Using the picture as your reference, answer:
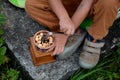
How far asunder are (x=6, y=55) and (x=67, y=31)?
56cm

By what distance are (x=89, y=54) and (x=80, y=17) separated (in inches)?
11.2

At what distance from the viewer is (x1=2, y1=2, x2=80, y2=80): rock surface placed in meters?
2.15

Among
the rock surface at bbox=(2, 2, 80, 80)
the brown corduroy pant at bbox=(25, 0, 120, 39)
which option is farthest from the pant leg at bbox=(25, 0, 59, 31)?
Answer: the rock surface at bbox=(2, 2, 80, 80)

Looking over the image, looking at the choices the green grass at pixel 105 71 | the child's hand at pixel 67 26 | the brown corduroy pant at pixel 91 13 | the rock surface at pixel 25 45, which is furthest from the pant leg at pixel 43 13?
the green grass at pixel 105 71

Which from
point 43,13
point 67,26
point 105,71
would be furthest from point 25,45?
point 105,71

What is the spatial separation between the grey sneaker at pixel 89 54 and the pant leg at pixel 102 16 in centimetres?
11

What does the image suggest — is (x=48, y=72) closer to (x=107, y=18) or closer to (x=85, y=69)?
(x=85, y=69)

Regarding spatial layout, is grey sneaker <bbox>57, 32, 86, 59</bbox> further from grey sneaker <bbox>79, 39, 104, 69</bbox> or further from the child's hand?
the child's hand

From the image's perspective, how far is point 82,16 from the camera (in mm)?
2090

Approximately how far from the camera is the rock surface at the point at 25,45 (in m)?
2.15

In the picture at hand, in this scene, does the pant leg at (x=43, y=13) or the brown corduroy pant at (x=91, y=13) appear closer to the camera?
the brown corduroy pant at (x=91, y=13)

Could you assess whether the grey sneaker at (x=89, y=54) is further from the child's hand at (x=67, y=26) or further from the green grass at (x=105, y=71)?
the child's hand at (x=67, y=26)

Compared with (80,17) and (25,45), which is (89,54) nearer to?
(80,17)

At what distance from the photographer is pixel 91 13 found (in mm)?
2152
